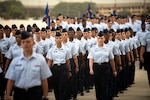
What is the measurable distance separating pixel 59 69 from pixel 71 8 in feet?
289

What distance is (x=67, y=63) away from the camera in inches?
402

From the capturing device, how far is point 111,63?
34.0 feet

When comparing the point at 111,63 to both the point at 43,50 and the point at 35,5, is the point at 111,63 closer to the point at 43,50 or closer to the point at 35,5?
the point at 43,50

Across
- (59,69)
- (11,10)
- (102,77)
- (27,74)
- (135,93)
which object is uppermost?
(11,10)

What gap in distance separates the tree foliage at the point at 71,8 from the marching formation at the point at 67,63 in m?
80.1

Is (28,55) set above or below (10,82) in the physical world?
above

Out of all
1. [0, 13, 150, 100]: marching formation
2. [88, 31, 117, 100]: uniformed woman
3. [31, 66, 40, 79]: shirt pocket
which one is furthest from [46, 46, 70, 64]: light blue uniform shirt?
[31, 66, 40, 79]: shirt pocket

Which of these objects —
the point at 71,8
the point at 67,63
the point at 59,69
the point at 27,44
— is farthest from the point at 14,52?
the point at 71,8

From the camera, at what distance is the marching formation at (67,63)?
6.56 m

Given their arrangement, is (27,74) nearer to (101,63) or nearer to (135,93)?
(101,63)

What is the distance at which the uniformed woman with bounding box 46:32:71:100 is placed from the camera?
9.85 meters

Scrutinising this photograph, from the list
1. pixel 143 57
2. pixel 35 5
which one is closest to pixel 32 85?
pixel 143 57

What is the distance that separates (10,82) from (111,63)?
4.26 metres

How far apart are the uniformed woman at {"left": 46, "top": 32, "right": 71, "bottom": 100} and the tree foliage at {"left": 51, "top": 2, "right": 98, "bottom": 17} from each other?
273 ft
